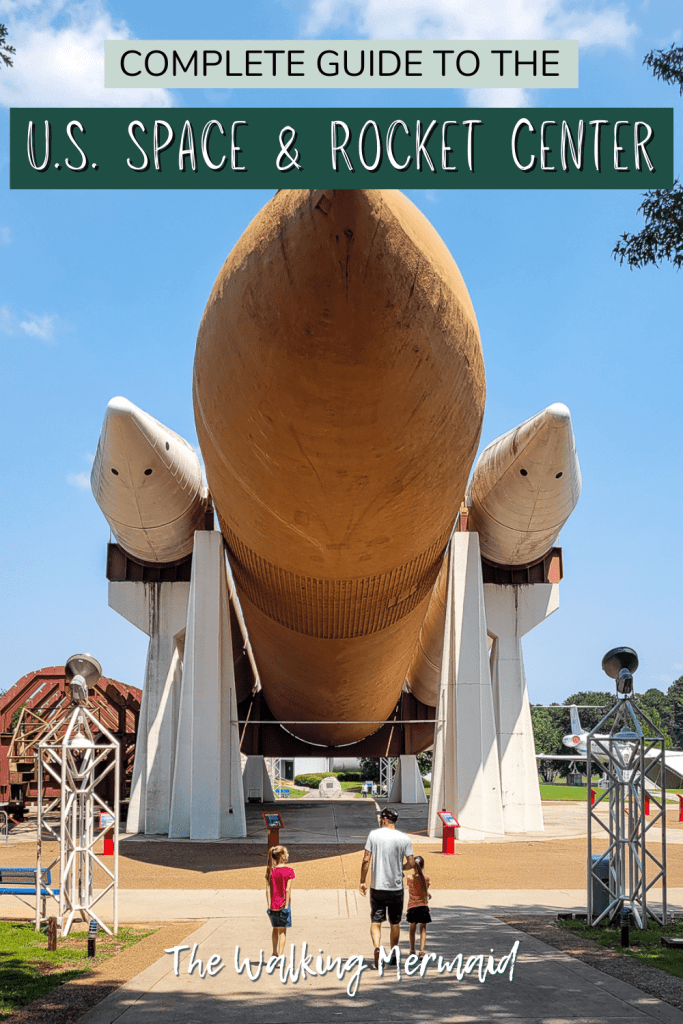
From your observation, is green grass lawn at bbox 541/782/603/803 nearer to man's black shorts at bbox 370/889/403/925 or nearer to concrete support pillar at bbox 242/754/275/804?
concrete support pillar at bbox 242/754/275/804

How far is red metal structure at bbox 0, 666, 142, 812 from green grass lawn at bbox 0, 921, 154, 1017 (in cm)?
1467

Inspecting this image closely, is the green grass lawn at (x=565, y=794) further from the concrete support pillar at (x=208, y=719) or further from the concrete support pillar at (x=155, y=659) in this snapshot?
the concrete support pillar at (x=208, y=719)

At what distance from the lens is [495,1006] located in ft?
17.1

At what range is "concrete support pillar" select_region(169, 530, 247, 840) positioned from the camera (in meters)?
14.3

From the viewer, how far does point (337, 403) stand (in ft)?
26.5

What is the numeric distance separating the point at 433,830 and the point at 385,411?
367 inches

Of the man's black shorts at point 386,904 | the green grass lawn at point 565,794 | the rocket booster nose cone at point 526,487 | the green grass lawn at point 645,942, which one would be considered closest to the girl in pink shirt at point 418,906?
the man's black shorts at point 386,904

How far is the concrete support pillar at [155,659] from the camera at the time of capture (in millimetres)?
17953

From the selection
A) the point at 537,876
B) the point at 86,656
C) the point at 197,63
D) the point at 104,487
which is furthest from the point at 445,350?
the point at 104,487

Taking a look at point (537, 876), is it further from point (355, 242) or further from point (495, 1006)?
point (355, 242)

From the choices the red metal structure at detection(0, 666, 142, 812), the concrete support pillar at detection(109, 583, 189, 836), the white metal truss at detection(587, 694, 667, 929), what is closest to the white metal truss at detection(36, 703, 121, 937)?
the white metal truss at detection(587, 694, 667, 929)

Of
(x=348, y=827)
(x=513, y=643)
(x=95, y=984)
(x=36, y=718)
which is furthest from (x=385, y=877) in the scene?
(x=36, y=718)

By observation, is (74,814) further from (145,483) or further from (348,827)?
(348,827)

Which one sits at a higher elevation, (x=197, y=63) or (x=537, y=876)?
(x=197, y=63)
